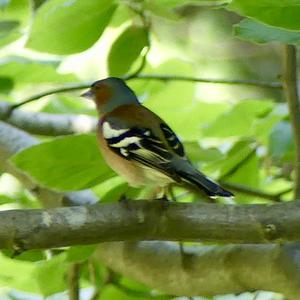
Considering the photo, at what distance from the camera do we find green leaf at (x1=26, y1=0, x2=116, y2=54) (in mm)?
735

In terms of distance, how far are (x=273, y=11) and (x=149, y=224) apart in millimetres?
254

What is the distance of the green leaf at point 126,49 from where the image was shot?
2.90 feet

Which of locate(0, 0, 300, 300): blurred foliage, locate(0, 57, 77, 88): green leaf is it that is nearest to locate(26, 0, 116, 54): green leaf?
locate(0, 0, 300, 300): blurred foliage

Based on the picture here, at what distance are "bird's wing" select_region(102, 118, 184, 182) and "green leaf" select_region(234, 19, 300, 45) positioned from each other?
293 mm

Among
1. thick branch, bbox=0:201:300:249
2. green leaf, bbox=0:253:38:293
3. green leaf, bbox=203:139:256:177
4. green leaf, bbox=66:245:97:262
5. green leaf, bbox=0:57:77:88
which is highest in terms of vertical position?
thick branch, bbox=0:201:300:249

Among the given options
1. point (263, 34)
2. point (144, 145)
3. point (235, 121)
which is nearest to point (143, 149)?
point (144, 145)

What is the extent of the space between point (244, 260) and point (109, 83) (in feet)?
1.25

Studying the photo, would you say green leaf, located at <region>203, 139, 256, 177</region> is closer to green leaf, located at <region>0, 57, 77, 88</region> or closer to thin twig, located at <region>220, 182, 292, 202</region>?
thin twig, located at <region>220, 182, 292, 202</region>

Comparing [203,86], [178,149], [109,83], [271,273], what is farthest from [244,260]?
[203,86]

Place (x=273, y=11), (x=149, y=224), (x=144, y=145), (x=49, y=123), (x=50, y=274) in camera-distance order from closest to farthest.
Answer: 1. (x=273, y=11)
2. (x=149, y=224)
3. (x=50, y=274)
4. (x=144, y=145)
5. (x=49, y=123)

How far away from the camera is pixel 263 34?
0.58m

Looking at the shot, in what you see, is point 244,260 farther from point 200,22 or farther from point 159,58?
point 200,22

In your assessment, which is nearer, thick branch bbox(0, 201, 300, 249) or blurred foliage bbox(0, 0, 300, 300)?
thick branch bbox(0, 201, 300, 249)

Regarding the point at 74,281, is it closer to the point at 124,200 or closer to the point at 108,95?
the point at 124,200
